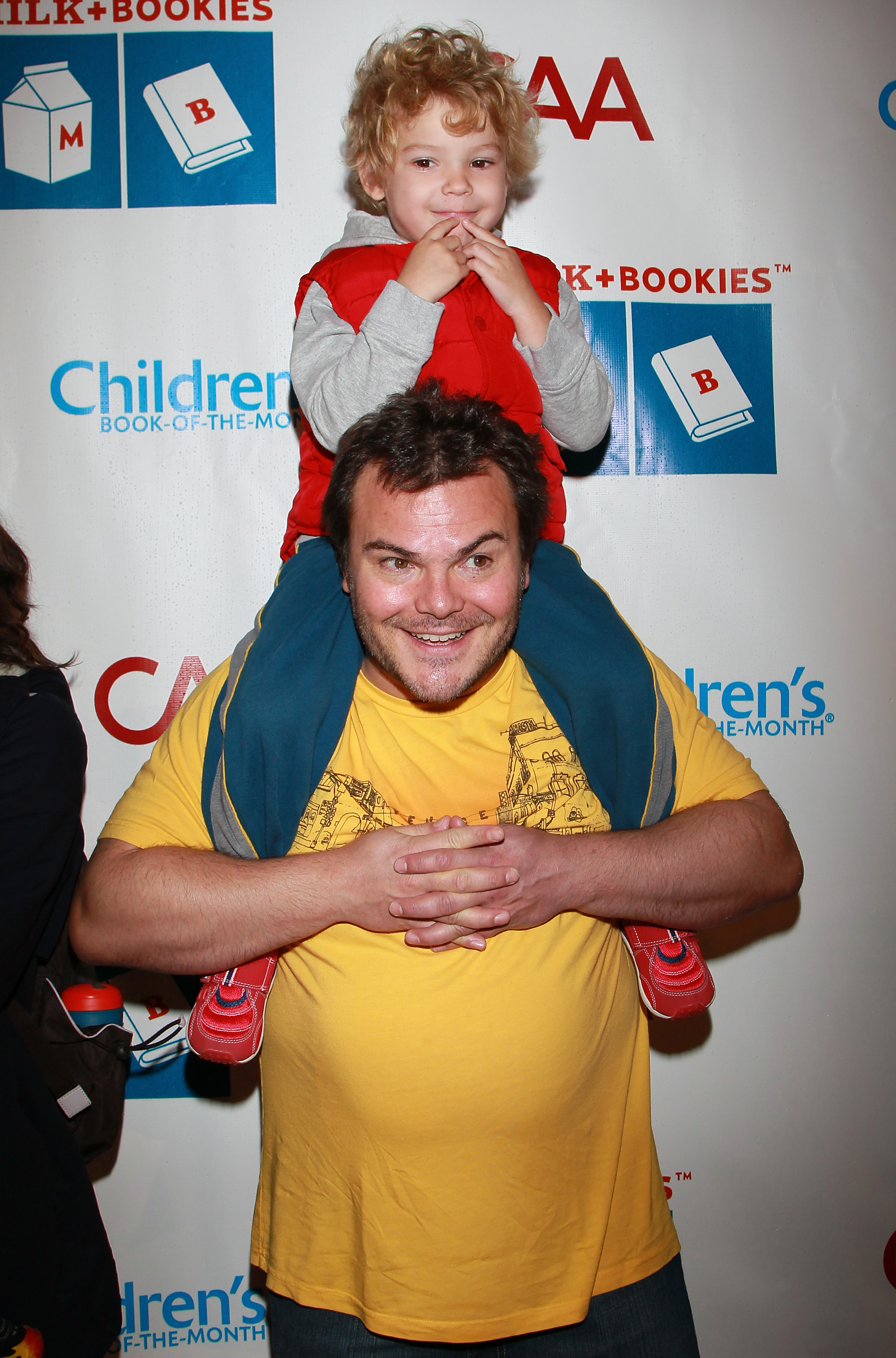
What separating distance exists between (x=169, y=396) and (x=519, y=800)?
4.21 ft

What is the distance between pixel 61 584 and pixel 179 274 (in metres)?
0.76

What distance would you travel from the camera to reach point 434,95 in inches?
59.1

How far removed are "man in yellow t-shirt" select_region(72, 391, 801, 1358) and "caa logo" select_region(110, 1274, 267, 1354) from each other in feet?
2.56

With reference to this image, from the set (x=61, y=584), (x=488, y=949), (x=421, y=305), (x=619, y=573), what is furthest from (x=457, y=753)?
(x=61, y=584)

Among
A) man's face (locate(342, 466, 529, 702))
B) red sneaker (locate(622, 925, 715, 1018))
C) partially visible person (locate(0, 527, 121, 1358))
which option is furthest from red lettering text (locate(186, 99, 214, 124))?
red sneaker (locate(622, 925, 715, 1018))

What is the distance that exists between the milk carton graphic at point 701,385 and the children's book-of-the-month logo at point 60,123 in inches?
52.1

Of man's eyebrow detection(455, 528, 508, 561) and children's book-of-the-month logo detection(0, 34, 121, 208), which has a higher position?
children's book-of-the-month logo detection(0, 34, 121, 208)

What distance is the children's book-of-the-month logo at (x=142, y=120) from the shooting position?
192 cm

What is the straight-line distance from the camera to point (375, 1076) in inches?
50.3

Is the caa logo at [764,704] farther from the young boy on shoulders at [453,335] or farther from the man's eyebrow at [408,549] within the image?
the man's eyebrow at [408,549]

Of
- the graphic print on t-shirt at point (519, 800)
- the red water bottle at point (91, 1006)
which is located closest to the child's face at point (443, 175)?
the graphic print on t-shirt at point (519, 800)

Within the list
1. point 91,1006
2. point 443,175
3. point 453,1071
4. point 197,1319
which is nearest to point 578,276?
point 443,175

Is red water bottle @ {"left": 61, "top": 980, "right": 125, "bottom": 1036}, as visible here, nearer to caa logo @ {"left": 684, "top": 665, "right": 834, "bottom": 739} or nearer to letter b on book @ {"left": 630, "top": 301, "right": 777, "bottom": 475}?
caa logo @ {"left": 684, "top": 665, "right": 834, "bottom": 739}

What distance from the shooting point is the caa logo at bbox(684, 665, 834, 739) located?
6.86 feet
